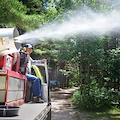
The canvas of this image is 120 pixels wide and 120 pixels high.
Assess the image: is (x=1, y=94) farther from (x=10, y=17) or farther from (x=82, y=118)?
(x=82, y=118)

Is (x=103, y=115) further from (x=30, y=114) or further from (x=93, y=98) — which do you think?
(x=30, y=114)

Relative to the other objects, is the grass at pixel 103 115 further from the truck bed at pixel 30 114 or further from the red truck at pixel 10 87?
the truck bed at pixel 30 114

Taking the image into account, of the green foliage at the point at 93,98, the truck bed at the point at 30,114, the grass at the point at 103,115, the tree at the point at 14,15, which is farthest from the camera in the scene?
the green foliage at the point at 93,98

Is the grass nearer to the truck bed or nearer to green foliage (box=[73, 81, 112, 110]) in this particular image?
green foliage (box=[73, 81, 112, 110])

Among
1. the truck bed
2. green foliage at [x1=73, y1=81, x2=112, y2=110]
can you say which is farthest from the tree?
green foliage at [x1=73, y1=81, x2=112, y2=110]

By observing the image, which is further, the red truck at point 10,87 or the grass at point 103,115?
the grass at point 103,115

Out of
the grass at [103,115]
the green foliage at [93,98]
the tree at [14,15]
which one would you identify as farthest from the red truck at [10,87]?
the green foliage at [93,98]

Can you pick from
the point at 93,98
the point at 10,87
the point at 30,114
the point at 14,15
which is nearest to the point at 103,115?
the point at 93,98

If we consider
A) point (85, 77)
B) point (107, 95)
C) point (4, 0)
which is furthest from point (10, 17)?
point (107, 95)

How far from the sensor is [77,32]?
9531mm

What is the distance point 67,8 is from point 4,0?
3.61m

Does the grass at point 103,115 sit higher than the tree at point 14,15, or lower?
lower

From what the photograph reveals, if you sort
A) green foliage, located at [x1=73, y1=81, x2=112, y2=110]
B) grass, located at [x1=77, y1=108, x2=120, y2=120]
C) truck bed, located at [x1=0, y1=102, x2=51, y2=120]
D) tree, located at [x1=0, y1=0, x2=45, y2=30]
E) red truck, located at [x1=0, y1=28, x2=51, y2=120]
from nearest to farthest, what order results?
1. truck bed, located at [x1=0, y1=102, x2=51, y2=120]
2. red truck, located at [x1=0, y1=28, x2=51, y2=120]
3. tree, located at [x1=0, y1=0, x2=45, y2=30]
4. grass, located at [x1=77, y1=108, x2=120, y2=120]
5. green foliage, located at [x1=73, y1=81, x2=112, y2=110]

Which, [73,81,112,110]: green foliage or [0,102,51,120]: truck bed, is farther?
[73,81,112,110]: green foliage
